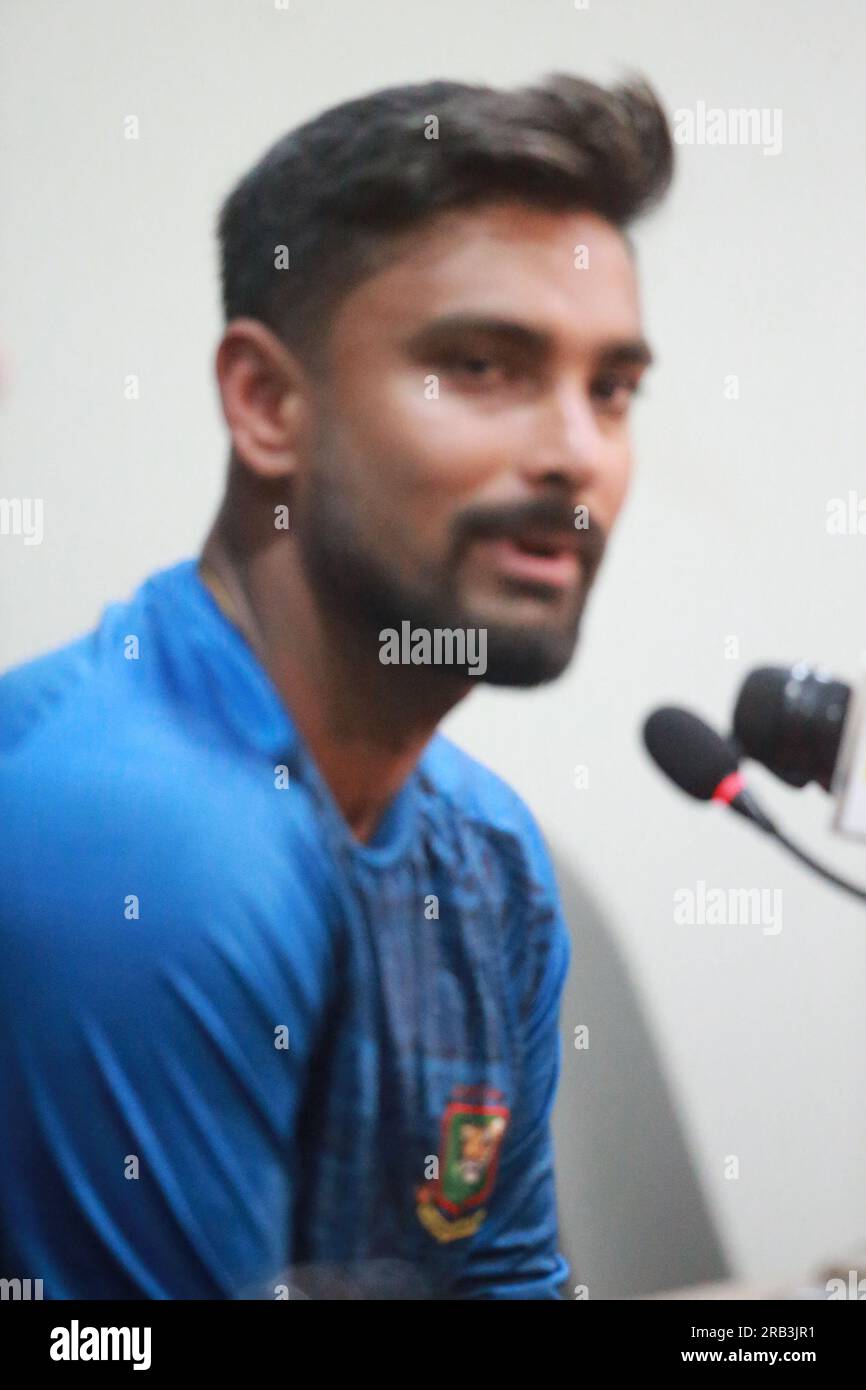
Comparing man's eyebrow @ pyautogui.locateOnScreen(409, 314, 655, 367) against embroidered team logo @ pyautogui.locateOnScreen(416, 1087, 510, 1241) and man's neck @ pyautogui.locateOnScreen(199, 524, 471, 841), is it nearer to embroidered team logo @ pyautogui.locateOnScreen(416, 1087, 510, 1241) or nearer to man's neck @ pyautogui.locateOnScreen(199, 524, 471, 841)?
man's neck @ pyautogui.locateOnScreen(199, 524, 471, 841)

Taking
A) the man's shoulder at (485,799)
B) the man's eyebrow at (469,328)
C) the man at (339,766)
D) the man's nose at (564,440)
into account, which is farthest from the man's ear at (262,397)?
the man's shoulder at (485,799)

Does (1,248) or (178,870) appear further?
(1,248)

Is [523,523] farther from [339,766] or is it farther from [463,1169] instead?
[463,1169]

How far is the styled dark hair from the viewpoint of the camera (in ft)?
5.03

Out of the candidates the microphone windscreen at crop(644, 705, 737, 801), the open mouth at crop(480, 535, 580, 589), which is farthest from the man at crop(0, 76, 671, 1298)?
the microphone windscreen at crop(644, 705, 737, 801)

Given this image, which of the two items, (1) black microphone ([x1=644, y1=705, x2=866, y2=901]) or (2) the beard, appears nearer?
(1) black microphone ([x1=644, y1=705, x2=866, y2=901])

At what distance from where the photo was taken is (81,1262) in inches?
59.3

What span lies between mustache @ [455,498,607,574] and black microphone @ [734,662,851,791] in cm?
24

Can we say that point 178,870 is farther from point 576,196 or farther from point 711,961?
point 576,196

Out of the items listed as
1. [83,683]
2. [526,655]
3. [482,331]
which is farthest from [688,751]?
[83,683]

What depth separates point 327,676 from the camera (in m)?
1.58
